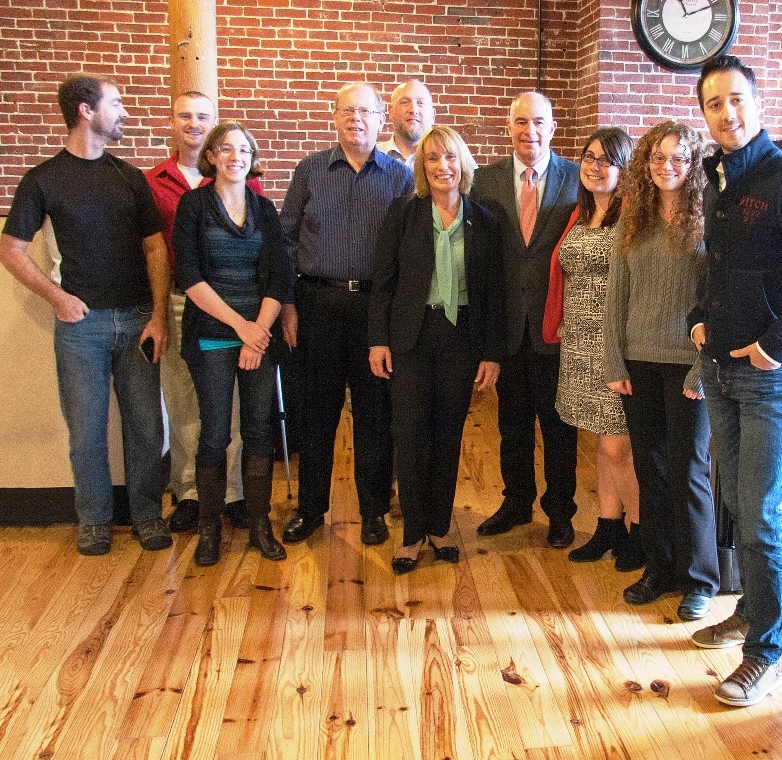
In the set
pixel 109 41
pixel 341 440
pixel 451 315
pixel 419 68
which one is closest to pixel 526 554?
pixel 451 315

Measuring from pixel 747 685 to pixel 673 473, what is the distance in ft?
2.19

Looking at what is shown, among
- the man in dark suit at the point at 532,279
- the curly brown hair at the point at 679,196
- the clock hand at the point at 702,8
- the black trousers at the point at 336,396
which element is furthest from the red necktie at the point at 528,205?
the clock hand at the point at 702,8

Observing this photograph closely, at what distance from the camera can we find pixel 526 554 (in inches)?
131

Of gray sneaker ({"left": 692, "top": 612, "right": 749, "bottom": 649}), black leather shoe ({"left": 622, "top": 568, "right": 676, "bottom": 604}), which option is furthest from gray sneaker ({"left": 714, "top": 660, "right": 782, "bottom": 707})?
black leather shoe ({"left": 622, "top": 568, "right": 676, "bottom": 604})

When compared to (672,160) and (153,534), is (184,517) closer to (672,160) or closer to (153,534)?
(153,534)

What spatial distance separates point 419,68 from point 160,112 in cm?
175

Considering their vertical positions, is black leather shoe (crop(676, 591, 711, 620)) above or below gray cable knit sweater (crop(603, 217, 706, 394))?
below

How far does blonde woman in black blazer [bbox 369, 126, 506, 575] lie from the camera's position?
2.98 m

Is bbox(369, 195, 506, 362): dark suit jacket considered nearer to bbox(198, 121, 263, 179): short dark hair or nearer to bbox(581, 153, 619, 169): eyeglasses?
bbox(581, 153, 619, 169): eyeglasses

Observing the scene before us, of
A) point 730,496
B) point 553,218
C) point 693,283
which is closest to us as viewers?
point 730,496

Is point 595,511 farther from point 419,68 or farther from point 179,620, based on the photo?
point 419,68

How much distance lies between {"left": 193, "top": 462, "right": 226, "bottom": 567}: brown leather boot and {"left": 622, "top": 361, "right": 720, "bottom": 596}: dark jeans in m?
1.47

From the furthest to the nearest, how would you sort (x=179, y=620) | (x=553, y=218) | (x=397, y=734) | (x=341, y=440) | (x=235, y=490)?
(x=341, y=440)
(x=235, y=490)
(x=553, y=218)
(x=179, y=620)
(x=397, y=734)

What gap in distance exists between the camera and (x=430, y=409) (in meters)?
3.09
